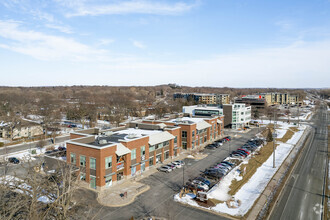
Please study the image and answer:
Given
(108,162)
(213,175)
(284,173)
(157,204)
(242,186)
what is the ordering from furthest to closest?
1. (284,173)
2. (213,175)
3. (242,186)
4. (108,162)
5. (157,204)

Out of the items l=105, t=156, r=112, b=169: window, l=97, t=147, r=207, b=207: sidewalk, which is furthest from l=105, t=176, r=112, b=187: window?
l=105, t=156, r=112, b=169: window

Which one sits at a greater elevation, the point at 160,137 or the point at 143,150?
the point at 160,137

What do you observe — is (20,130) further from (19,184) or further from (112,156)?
(19,184)

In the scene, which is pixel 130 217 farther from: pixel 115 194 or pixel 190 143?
pixel 190 143

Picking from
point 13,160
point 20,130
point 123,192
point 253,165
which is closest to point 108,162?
point 123,192

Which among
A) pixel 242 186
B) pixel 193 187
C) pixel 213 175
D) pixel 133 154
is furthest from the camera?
pixel 133 154

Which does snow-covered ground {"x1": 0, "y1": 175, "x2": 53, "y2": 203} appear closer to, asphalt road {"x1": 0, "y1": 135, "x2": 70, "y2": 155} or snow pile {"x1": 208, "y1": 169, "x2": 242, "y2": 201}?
snow pile {"x1": 208, "y1": 169, "x2": 242, "y2": 201}

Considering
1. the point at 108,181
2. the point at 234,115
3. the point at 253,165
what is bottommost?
the point at 253,165

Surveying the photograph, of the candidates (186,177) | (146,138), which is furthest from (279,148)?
(146,138)

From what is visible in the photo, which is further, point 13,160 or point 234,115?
point 234,115
